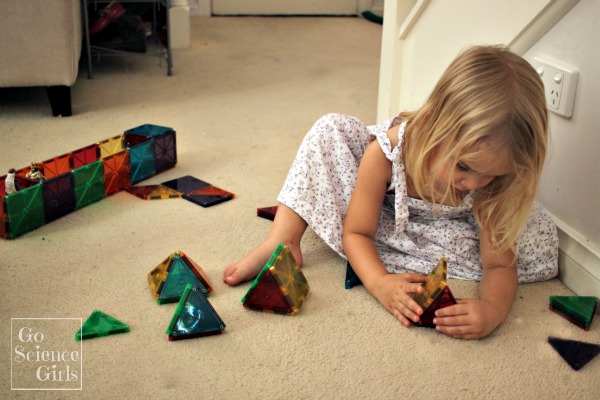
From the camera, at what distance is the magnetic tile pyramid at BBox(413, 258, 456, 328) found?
1.16 meters

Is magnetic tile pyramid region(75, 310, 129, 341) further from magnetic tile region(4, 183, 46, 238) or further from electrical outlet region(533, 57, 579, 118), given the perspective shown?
electrical outlet region(533, 57, 579, 118)

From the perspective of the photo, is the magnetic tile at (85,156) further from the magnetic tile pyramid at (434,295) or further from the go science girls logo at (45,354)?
the magnetic tile pyramid at (434,295)

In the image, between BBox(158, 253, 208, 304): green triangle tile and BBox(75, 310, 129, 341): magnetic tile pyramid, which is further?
BBox(158, 253, 208, 304): green triangle tile

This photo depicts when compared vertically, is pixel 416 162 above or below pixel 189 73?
above

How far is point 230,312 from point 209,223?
0.37 metres

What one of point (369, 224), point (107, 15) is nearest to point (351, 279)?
point (369, 224)

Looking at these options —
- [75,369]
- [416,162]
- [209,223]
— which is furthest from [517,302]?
[75,369]

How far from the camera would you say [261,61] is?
2957 millimetres

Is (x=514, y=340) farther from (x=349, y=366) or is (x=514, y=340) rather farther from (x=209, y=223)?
(x=209, y=223)

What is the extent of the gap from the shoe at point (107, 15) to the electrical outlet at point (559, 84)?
1.78 meters

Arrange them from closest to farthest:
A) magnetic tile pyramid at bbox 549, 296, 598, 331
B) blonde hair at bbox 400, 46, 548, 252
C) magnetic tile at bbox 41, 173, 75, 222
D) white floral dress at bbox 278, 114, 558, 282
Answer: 1. blonde hair at bbox 400, 46, 548, 252
2. magnetic tile pyramid at bbox 549, 296, 598, 331
3. white floral dress at bbox 278, 114, 558, 282
4. magnetic tile at bbox 41, 173, 75, 222

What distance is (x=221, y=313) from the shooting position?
1229 millimetres

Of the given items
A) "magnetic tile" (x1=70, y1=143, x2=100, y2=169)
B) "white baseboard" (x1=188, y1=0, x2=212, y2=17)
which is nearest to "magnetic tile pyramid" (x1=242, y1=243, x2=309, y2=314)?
"magnetic tile" (x1=70, y1=143, x2=100, y2=169)

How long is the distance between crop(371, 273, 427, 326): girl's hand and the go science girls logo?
0.51 meters
